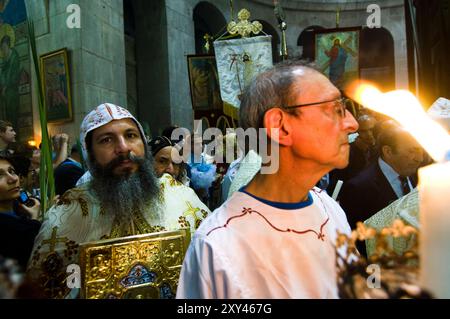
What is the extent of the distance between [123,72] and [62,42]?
146 centimetres

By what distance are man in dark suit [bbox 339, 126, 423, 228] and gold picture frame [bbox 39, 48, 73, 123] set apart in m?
6.79

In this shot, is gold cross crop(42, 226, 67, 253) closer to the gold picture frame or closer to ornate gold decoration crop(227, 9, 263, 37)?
ornate gold decoration crop(227, 9, 263, 37)

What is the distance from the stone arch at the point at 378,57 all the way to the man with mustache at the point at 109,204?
51.7ft

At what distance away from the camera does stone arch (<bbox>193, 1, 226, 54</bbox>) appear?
46.7 ft

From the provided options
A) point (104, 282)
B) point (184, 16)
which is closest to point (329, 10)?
point (184, 16)

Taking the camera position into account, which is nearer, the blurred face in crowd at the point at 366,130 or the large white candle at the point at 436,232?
the large white candle at the point at 436,232

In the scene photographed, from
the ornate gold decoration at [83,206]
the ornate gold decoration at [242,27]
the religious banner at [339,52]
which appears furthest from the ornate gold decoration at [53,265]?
the religious banner at [339,52]

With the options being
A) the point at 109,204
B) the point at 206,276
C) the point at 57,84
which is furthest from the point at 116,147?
the point at 57,84

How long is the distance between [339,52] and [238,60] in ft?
7.89

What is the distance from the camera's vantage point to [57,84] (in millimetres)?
8297

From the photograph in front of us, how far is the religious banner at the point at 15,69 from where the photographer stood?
31.0 ft

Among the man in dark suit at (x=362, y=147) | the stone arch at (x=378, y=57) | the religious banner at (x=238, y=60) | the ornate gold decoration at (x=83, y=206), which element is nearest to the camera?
the ornate gold decoration at (x=83, y=206)

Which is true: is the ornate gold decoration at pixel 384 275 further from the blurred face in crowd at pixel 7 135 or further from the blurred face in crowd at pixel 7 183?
the blurred face in crowd at pixel 7 135

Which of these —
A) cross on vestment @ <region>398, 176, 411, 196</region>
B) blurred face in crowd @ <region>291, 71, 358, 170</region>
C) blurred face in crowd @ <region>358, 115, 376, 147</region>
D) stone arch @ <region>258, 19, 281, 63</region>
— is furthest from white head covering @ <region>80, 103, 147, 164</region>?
stone arch @ <region>258, 19, 281, 63</region>
